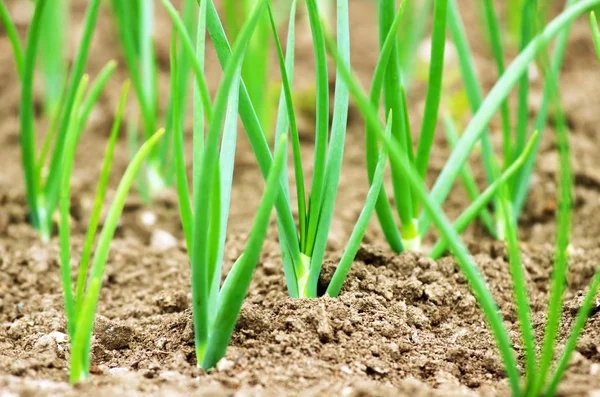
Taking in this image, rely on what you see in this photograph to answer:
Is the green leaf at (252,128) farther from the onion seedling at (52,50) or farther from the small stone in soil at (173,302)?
the onion seedling at (52,50)

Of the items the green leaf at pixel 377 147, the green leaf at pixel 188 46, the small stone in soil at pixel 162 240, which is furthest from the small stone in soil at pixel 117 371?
the small stone in soil at pixel 162 240

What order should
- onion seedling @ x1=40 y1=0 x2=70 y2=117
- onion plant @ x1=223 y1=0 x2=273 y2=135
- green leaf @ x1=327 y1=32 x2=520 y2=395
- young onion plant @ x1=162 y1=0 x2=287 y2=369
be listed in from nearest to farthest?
green leaf @ x1=327 y1=32 x2=520 y2=395
young onion plant @ x1=162 y1=0 x2=287 y2=369
onion plant @ x1=223 y1=0 x2=273 y2=135
onion seedling @ x1=40 y1=0 x2=70 y2=117

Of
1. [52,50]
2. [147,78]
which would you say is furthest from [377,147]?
[52,50]

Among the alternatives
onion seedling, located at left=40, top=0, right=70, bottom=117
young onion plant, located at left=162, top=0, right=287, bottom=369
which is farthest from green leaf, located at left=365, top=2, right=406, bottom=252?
onion seedling, located at left=40, top=0, right=70, bottom=117

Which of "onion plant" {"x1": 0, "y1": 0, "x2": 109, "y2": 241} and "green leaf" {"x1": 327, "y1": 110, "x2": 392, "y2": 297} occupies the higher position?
"onion plant" {"x1": 0, "y1": 0, "x2": 109, "y2": 241}

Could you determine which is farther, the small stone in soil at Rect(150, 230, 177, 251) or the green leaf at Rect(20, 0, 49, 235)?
the small stone in soil at Rect(150, 230, 177, 251)

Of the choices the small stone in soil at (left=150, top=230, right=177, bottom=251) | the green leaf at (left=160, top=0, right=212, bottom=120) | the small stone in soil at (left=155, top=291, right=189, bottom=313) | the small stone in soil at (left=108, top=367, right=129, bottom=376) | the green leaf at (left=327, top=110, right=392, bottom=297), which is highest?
the green leaf at (left=160, top=0, right=212, bottom=120)

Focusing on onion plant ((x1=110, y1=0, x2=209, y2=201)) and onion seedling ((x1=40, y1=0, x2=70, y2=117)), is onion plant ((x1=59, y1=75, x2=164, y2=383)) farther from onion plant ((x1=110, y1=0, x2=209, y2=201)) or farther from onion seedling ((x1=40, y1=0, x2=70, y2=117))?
onion seedling ((x1=40, y1=0, x2=70, y2=117))

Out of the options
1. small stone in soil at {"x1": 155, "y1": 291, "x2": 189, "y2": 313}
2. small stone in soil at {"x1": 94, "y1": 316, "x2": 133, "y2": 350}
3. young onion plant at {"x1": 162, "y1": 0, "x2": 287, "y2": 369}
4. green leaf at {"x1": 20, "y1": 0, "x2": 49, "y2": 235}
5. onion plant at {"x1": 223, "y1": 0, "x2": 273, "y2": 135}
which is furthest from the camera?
onion plant at {"x1": 223, "y1": 0, "x2": 273, "y2": 135}

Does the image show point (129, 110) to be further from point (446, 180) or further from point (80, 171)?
point (446, 180)
